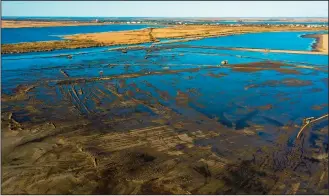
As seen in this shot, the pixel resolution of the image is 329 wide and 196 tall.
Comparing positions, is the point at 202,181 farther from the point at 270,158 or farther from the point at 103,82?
the point at 103,82

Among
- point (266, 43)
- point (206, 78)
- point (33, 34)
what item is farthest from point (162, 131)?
point (33, 34)

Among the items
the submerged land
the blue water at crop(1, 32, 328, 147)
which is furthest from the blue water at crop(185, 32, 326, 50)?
the submerged land

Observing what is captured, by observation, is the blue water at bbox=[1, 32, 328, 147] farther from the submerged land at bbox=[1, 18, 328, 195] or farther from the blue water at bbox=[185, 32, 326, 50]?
the blue water at bbox=[185, 32, 326, 50]


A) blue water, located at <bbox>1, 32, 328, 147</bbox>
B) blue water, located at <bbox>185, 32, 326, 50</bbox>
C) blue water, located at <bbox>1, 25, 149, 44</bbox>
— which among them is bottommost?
blue water, located at <bbox>1, 25, 149, 44</bbox>

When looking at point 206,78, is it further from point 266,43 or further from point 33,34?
point 33,34

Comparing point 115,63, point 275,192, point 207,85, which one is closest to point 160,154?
point 275,192

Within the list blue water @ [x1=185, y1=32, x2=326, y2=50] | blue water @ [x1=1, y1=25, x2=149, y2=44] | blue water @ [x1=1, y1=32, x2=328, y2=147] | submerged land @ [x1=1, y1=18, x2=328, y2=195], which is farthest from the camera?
blue water @ [x1=1, y1=25, x2=149, y2=44]

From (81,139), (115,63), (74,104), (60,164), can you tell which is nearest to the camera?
(60,164)

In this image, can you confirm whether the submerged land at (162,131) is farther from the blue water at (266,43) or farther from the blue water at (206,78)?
the blue water at (266,43)
